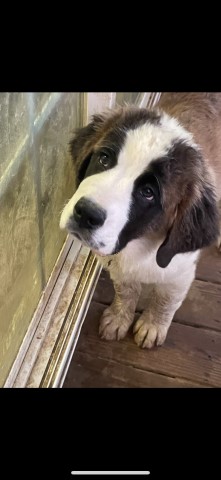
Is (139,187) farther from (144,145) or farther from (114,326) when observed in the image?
(114,326)

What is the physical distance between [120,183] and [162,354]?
1.00 m

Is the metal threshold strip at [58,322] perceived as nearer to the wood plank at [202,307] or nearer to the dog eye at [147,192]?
the wood plank at [202,307]

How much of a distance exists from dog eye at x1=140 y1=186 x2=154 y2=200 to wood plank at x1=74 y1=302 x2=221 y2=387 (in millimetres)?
905

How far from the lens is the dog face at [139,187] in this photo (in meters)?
1.36

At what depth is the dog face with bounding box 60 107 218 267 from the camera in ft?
4.45

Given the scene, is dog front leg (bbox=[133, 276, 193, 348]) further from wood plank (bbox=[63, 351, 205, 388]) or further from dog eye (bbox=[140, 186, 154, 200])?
dog eye (bbox=[140, 186, 154, 200])

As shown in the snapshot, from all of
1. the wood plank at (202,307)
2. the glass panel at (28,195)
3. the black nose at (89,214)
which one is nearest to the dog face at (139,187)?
the black nose at (89,214)

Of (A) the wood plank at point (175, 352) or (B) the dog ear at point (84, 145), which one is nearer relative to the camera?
(B) the dog ear at point (84, 145)

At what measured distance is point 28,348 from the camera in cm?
196

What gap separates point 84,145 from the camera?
1.61m

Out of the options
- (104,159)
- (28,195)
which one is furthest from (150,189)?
(28,195)

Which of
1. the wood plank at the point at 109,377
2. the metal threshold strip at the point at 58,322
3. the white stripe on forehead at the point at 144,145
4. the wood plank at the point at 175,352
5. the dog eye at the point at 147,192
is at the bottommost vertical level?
the wood plank at the point at 109,377

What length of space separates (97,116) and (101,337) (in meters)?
0.89

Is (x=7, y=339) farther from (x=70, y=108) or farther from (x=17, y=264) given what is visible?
(x=70, y=108)
